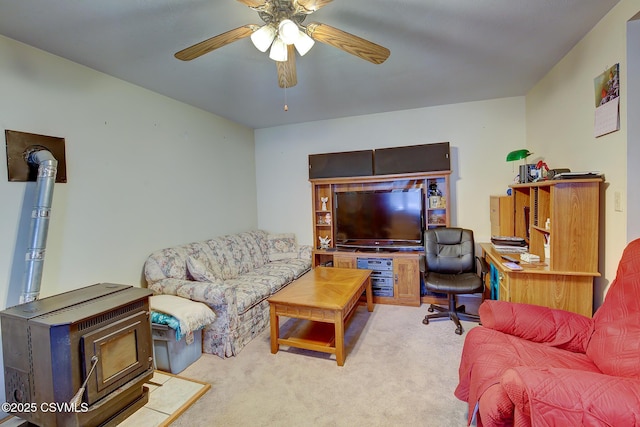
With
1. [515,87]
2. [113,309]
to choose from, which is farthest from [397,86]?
[113,309]

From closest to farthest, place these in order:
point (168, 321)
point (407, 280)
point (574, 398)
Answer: point (574, 398) < point (168, 321) < point (407, 280)

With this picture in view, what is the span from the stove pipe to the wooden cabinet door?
326 centimetres

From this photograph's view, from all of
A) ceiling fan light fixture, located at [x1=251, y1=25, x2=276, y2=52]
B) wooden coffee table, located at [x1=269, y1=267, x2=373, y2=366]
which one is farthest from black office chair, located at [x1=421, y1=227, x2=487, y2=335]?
ceiling fan light fixture, located at [x1=251, y1=25, x2=276, y2=52]

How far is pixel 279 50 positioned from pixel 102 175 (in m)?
1.95

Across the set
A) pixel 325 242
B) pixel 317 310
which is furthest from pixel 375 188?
pixel 317 310

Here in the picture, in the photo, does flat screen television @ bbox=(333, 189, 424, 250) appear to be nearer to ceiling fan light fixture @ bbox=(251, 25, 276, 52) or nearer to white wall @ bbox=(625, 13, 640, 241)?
white wall @ bbox=(625, 13, 640, 241)

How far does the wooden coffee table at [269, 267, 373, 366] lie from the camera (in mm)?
2404

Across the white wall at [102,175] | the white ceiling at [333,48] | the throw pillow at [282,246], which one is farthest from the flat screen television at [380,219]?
the white wall at [102,175]

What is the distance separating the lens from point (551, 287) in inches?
90.3

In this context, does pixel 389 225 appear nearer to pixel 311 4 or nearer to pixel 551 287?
pixel 551 287

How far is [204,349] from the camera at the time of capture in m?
2.66

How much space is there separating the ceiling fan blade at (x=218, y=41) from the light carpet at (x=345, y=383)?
87.0 inches

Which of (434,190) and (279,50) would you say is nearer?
(279,50)

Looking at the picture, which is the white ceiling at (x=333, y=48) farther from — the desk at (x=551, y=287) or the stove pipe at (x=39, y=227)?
the desk at (x=551, y=287)
